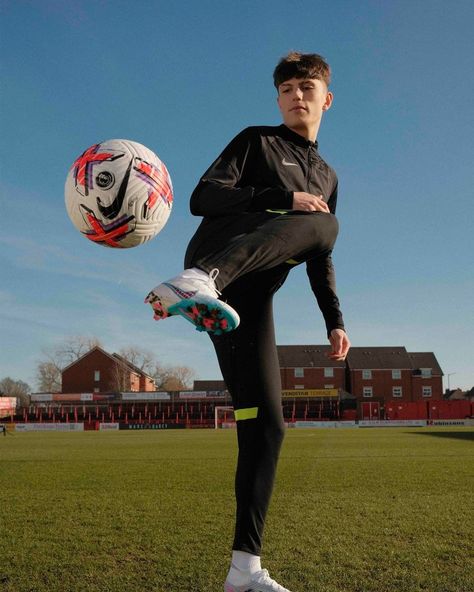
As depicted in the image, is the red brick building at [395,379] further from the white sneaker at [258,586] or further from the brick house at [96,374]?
the white sneaker at [258,586]

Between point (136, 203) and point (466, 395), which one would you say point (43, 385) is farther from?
point (136, 203)

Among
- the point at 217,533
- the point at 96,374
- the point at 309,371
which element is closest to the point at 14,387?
the point at 96,374

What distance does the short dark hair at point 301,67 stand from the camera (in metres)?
3.22

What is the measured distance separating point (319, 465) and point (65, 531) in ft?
24.1

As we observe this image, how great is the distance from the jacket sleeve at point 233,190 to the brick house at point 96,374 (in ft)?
270

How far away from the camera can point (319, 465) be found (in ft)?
37.8

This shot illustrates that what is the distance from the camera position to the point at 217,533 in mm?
4863

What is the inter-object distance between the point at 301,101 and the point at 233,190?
2.69ft

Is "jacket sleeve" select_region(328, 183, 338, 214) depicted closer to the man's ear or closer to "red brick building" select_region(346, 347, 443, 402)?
the man's ear

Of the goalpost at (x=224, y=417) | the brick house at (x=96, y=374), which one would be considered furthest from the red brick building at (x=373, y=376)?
the brick house at (x=96, y=374)

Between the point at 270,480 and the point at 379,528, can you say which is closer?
the point at 270,480

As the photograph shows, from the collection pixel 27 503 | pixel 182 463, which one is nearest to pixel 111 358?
pixel 182 463

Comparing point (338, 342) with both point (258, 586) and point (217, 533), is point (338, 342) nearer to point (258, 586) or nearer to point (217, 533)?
point (258, 586)

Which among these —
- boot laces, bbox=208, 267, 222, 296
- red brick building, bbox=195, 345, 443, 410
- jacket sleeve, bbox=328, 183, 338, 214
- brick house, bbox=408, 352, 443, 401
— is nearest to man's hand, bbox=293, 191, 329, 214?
boot laces, bbox=208, 267, 222, 296
